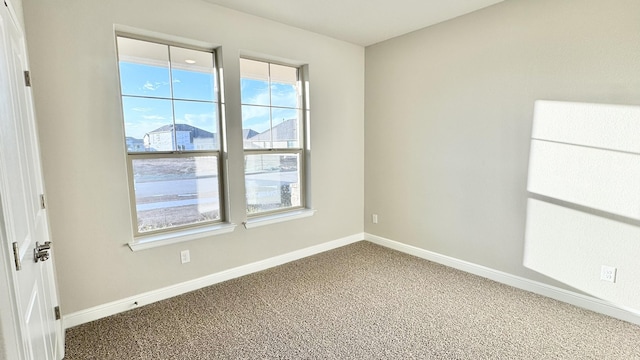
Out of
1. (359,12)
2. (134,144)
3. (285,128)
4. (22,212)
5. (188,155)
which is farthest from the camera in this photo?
(285,128)

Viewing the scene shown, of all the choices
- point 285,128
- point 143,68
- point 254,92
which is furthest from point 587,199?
point 143,68

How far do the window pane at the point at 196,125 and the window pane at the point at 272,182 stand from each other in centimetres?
44

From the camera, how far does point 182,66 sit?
2787 mm

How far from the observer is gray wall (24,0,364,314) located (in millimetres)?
2127

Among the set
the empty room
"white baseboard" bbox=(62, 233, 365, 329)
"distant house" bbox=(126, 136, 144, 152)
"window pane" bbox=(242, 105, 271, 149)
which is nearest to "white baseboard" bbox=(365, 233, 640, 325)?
the empty room

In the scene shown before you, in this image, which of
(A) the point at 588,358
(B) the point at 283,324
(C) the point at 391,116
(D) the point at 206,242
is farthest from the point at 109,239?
(A) the point at 588,358

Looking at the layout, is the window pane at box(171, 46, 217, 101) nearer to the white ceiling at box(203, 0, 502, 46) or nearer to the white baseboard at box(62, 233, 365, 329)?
the white ceiling at box(203, 0, 502, 46)

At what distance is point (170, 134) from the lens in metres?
2.74

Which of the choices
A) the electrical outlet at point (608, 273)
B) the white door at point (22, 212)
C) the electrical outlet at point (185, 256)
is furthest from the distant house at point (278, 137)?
the electrical outlet at point (608, 273)

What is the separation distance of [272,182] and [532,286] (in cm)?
275

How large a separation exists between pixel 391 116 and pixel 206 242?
8.44 ft

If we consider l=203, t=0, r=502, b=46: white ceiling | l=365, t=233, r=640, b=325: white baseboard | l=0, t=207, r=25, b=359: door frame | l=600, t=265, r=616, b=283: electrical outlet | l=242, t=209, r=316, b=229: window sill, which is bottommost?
l=365, t=233, r=640, b=325: white baseboard

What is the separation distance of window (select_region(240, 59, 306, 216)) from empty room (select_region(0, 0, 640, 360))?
21mm

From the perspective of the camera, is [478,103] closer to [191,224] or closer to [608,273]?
[608,273]
